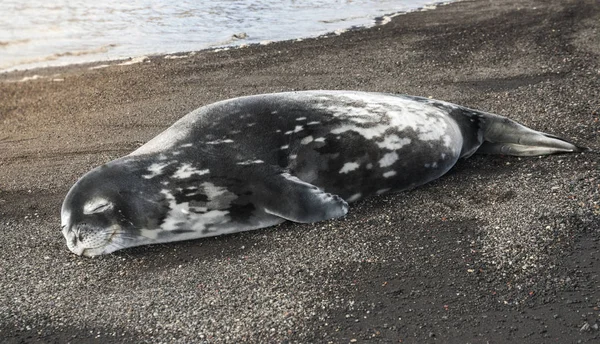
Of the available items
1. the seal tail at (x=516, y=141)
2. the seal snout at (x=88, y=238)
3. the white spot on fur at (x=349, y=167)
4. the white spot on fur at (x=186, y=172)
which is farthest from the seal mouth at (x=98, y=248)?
the seal tail at (x=516, y=141)

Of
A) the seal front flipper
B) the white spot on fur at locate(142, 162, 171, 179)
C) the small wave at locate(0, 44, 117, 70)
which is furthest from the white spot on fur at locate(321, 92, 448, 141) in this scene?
the small wave at locate(0, 44, 117, 70)

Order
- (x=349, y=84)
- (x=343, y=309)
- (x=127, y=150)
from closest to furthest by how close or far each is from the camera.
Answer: (x=343, y=309) → (x=127, y=150) → (x=349, y=84)

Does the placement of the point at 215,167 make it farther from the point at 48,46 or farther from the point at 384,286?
the point at 48,46

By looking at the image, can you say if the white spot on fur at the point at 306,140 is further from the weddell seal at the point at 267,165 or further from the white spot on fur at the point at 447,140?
the white spot on fur at the point at 447,140

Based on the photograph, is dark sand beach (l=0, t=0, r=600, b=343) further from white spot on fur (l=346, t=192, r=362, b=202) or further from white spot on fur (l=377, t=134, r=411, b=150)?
white spot on fur (l=377, t=134, r=411, b=150)

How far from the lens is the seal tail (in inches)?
193

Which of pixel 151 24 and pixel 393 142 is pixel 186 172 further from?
pixel 151 24

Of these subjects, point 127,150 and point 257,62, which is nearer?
point 127,150

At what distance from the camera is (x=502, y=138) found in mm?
5082

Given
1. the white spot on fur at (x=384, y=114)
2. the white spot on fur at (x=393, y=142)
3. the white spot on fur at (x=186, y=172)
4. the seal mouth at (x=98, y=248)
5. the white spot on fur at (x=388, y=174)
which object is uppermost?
the white spot on fur at (x=384, y=114)

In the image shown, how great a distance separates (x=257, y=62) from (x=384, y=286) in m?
5.41

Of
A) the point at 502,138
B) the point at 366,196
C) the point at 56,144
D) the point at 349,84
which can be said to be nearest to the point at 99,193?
the point at 366,196

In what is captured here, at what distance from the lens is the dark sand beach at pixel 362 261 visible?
341cm

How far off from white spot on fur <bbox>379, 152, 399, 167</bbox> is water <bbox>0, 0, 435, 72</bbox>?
5841 mm
